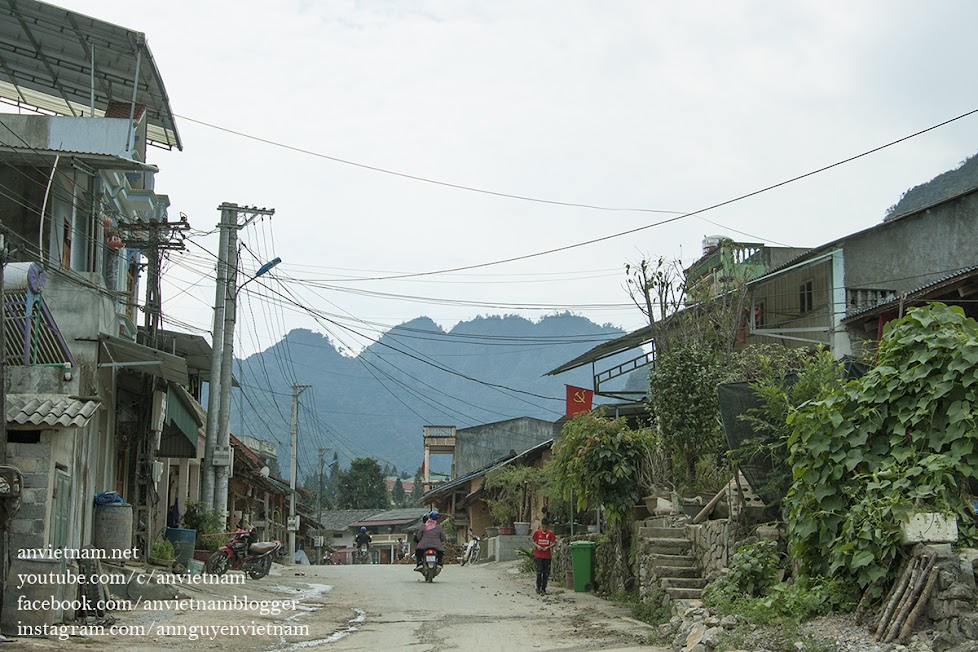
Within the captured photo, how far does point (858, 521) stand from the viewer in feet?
33.0

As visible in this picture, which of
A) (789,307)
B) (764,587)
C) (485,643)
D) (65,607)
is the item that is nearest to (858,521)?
(764,587)

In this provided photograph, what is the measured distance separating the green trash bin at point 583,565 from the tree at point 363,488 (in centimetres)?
5949

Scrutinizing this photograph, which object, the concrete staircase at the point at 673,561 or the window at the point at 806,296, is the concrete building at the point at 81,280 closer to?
the concrete staircase at the point at 673,561

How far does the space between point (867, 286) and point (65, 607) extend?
20651 mm

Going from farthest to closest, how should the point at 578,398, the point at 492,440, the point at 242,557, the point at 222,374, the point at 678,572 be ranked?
the point at 492,440
the point at 578,398
the point at 222,374
the point at 242,557
the point at 678,572

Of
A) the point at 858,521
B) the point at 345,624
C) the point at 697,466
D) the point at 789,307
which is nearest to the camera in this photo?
the point at 858,521

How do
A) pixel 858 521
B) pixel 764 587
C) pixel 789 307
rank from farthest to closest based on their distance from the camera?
1. pixel 789 307
2. pixel 764 587
3. pixel 858 521

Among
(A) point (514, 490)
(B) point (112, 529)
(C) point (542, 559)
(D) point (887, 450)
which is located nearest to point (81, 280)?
(B) point (112, 529)

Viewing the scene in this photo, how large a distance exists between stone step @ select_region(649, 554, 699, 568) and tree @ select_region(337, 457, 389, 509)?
6338 cm

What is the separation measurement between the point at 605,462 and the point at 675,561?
292 centimetres

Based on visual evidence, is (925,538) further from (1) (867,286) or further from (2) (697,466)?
(1) (867,286)

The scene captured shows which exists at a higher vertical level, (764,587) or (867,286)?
(867,286)

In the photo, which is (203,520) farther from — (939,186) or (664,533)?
(939,186)

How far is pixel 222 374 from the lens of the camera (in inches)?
916
